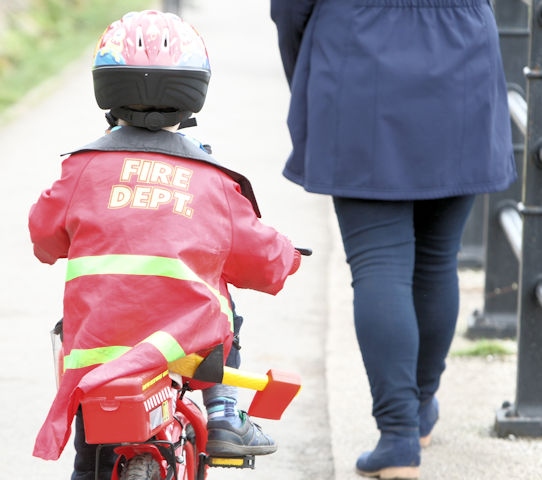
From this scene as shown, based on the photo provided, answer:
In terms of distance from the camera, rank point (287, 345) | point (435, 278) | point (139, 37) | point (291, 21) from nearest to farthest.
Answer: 1. point (139, 37)
2. point (291, 21)
3. point (435, 278)
4. point (287, 345)

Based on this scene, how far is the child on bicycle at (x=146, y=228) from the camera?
286 cm

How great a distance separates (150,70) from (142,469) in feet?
2.78

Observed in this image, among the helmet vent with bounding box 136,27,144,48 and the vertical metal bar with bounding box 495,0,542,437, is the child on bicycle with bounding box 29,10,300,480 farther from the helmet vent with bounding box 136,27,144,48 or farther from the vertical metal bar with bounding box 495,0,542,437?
the vertical metal bar with bounding box 495,0,542,437

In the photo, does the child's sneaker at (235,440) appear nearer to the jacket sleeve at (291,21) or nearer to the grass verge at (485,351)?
the jacket sleeve at (291,21)

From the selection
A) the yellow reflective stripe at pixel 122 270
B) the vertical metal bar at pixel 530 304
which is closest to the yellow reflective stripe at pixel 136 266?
the yellow reflective stripe at pixel 122 270

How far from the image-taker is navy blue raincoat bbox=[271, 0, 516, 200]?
371cm

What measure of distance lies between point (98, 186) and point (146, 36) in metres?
0.34

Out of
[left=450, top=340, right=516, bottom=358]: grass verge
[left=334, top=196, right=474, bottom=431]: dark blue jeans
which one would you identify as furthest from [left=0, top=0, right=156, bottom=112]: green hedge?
[left=334, top=196, right=474, bottom=431]: dark blue jeans

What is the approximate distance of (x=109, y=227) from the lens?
2.88 m

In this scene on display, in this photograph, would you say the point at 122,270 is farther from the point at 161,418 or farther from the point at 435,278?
the point at 435,278

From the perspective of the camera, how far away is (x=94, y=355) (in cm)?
288

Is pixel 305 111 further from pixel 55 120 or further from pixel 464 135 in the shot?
pixel 55 120

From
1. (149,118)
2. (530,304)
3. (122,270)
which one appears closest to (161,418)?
(122,270)

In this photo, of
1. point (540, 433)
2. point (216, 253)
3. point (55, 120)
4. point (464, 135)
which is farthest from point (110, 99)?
point (55, 120)
